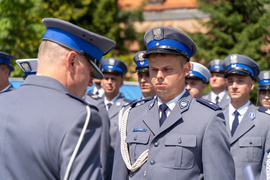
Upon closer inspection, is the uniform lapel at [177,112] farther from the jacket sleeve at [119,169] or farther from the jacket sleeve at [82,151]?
the jacket sleeve at [82,151]

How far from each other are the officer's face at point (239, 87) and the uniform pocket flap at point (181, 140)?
2.01m

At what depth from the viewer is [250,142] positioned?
3895mm

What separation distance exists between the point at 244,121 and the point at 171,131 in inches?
71.5

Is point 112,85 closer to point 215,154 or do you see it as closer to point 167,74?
point 167,74

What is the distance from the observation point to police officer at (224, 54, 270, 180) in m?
3.82

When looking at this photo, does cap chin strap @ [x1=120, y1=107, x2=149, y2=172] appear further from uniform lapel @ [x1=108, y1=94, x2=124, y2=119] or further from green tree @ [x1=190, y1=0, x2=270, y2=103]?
green tree @ [x1=190, y1=0, x2=270, y2=103]

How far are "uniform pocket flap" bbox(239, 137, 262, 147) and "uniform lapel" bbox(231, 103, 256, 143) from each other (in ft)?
0.26

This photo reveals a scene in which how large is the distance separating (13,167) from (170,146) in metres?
1.25

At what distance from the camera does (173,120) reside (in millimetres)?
2652

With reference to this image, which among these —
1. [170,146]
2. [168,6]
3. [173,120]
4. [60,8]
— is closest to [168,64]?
[173,120]

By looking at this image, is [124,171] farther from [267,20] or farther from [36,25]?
[267,20]

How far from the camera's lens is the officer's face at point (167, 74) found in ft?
8.95

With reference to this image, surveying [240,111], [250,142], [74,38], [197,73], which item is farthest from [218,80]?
[74,38]

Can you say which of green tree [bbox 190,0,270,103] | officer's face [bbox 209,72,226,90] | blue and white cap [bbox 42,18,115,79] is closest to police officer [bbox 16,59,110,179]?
blue and white cap [bbox 42,18,115,79]
